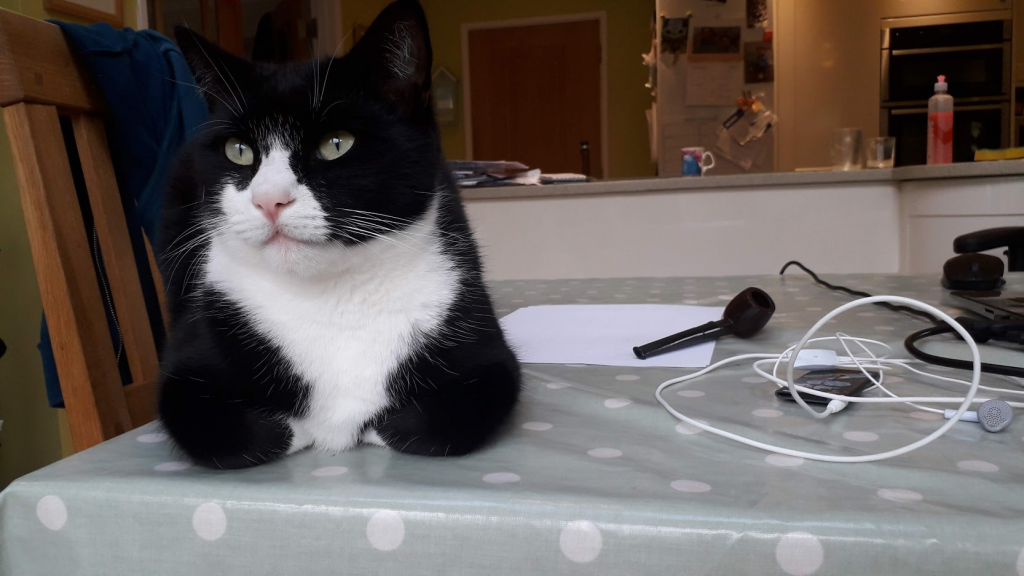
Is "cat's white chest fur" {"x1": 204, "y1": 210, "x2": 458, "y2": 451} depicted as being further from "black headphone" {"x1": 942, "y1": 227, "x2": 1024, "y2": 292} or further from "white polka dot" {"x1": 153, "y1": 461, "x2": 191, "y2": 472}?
"black headphone" {"x1": 942, "y1": 227, "x2": 1024, "y2": 292}

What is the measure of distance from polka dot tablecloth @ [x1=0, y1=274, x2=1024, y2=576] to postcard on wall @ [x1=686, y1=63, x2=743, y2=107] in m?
3.66

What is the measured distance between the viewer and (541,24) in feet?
17.6

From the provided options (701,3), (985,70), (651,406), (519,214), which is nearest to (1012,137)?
(985,70)

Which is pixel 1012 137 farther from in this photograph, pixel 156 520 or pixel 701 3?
pixel 156 520

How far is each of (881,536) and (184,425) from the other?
40 cm

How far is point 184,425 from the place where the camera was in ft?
1.38

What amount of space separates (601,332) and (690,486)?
1.54 feet

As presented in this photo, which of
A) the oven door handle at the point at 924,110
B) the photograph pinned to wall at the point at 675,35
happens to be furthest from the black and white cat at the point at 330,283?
the oven door handle at the point at 924,110

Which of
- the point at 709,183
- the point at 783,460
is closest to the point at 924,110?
the point at 709,183

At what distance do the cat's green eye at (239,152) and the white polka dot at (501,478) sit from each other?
274mm

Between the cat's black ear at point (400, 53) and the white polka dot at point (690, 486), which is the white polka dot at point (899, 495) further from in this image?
the cat's black ear at point (400, 53)

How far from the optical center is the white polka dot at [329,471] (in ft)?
1.32

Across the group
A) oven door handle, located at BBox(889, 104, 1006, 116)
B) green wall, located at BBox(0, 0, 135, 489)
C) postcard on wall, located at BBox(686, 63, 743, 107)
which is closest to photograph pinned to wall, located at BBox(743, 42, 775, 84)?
postcard on wall, located at BBox(686, 63, 743, 107)

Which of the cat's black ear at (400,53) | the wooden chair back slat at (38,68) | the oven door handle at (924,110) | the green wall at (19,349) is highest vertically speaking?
the wooden chair back slat at (38,68)
